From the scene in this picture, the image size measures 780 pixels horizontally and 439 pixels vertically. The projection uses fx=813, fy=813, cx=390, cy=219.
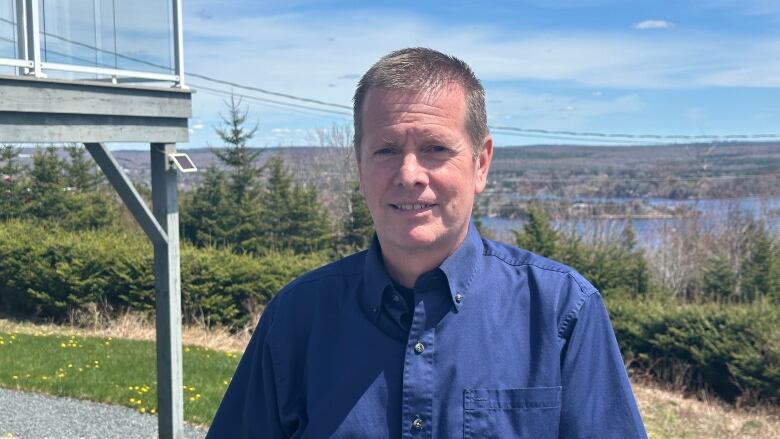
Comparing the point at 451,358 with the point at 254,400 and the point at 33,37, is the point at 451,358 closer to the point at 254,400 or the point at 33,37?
the point at 254,400

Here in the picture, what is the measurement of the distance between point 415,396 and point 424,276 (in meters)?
0.26

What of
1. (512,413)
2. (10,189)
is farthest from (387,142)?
(10,189)

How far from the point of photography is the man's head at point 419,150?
1689mm

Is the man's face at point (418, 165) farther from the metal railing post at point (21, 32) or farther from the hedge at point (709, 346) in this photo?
the hedge at point (709, 346)

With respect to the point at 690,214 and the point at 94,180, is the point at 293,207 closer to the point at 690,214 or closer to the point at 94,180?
the point at 94,180

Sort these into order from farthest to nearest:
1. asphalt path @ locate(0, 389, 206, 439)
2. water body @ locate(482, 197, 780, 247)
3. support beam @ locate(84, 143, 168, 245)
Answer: water body @ locate(482, 197, 780, 247) < asphalt path @ locate(0, 389, 206, 439) < support beam @ locate(84, 143, 168, 245)

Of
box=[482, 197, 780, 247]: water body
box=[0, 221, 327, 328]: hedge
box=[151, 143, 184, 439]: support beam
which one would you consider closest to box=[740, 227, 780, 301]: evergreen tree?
box=[0, 221, 327, 328]: hedge

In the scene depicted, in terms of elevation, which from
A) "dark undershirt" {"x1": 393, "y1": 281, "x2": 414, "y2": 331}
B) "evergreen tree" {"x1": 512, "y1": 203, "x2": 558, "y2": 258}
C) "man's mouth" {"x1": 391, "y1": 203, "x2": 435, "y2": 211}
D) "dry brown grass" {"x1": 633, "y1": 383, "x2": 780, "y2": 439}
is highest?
"man's mouth" {"x1": 391, "y1": 203, "x2": 435, "y2": 211}

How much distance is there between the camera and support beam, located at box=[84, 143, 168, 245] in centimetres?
605

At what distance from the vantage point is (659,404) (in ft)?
41.9

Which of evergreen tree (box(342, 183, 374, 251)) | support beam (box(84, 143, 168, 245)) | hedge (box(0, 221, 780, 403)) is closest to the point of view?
support beam (box(84, 143, 168, 245))

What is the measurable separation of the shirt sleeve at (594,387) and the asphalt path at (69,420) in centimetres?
676

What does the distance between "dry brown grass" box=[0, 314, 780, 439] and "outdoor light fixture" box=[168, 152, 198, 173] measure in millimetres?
6941

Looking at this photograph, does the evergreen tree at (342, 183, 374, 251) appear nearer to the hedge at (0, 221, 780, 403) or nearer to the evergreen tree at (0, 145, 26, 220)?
the hedge at (0, 221, 780, 403)
